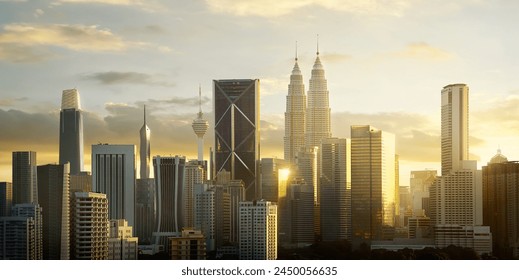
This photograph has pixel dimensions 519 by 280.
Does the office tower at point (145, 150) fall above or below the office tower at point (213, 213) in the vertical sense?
above

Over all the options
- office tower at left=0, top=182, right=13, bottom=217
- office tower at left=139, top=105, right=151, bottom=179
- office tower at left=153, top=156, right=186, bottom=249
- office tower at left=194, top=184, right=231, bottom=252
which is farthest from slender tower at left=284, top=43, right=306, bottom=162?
office tower at left=0, top=182, right=13, bottom=217

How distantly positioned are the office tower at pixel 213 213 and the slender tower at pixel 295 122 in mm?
1261

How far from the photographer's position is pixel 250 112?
1498 cm

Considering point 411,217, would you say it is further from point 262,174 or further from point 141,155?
point 141,155

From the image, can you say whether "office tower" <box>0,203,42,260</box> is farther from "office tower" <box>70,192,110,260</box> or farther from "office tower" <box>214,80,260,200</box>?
"office tower" <box>214,80,260,200</box>

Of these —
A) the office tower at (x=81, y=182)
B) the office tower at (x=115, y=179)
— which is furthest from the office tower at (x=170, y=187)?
the office tower at (x=81, y=182)

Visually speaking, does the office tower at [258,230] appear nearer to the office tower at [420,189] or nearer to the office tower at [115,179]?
the office tower at [115,179]

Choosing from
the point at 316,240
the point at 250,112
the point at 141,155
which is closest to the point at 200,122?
the point at 316,240

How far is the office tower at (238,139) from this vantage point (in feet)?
47.4

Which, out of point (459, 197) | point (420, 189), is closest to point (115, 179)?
point (420, 189)

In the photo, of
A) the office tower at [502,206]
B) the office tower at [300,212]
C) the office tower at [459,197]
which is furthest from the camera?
the office tower at [459,197]

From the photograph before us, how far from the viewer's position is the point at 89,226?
9922mm

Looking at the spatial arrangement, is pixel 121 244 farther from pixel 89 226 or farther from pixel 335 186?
pixel 335 186
